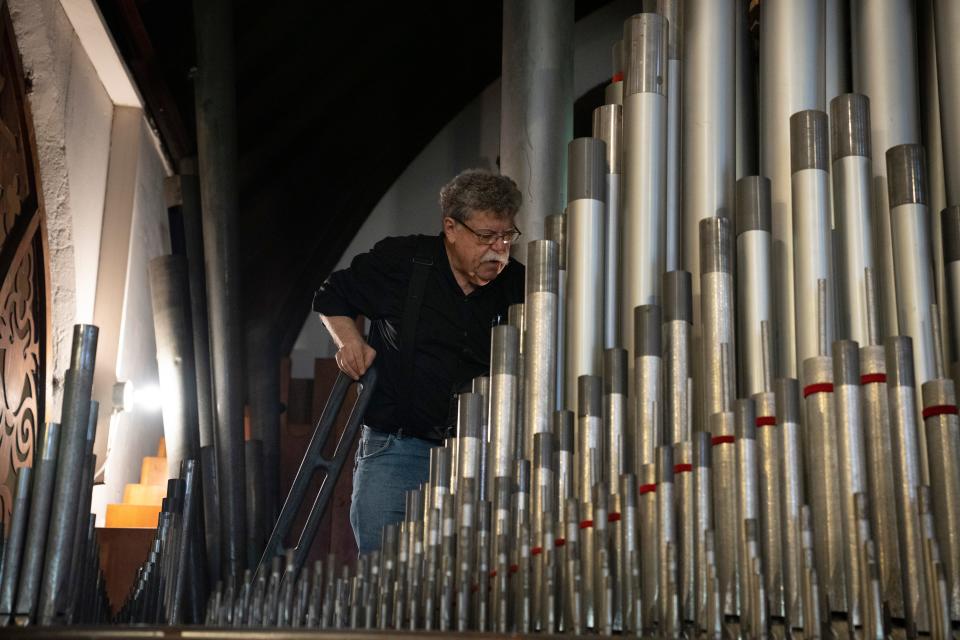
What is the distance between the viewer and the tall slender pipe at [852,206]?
7.34 feet

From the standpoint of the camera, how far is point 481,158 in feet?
24.6

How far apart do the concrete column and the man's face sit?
2.29 metres

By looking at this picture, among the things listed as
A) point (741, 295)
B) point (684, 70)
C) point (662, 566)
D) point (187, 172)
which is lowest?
point (662, 566)

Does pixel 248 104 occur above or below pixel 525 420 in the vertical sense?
above

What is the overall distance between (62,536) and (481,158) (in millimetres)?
5420

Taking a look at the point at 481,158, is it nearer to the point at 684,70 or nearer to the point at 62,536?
the point at 684,70

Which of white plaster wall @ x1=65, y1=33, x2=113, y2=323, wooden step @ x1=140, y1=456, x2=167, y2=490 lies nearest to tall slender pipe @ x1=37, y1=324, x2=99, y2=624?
white plaster wall @ x1=65, y1=33, x2=113, y2=323

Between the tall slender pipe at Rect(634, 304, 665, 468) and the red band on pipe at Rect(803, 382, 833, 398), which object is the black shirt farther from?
the red band on pipe at Rect(803, 382, 833, 398)

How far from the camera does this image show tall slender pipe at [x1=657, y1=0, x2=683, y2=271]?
2.64m

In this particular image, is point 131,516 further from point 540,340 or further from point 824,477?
point 824,477

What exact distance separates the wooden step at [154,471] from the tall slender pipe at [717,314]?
4.03m

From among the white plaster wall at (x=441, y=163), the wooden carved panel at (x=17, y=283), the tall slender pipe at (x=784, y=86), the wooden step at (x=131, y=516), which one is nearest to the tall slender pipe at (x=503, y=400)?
the tall slender pipe at (x=784, y=86)

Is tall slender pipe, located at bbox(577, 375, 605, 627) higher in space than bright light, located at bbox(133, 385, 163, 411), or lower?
lower

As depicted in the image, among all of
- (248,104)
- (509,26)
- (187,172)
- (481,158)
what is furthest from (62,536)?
(481,158)
